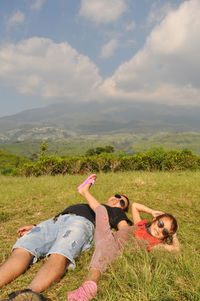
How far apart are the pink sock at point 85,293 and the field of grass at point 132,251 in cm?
8

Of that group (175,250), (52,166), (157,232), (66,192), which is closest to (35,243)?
(157,232)


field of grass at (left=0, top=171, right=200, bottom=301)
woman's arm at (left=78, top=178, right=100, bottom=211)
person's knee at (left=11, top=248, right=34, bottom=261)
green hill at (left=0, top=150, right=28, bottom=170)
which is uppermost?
woman's arm at (left=78, top=178, right=100, bottom=211)

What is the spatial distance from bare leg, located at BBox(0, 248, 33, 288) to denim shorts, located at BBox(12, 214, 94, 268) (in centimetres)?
7

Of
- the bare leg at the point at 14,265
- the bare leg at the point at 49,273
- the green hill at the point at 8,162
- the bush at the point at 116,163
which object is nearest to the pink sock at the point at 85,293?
the bare leg at the point at 49,273

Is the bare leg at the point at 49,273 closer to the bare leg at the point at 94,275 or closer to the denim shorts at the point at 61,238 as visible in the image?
the denim shorts at the point at 61,238

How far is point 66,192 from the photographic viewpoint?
7301mm

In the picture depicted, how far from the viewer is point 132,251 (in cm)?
283

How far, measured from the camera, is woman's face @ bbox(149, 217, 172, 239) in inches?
129

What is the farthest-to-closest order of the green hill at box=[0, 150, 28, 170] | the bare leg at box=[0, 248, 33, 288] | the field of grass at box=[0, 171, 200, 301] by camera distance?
the green hill at box=[0, 150, 28, 170] < the bare leg at box=[0, 248, 33, 288] < the field of grass at box=[0, 171, 200, 301]

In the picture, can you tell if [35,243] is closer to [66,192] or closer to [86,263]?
[86,263]

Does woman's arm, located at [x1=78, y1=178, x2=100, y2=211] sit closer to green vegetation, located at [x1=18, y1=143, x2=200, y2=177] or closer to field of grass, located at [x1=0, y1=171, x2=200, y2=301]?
field of grass, located at [x1=0, y1=171, x2=200, y2=301]

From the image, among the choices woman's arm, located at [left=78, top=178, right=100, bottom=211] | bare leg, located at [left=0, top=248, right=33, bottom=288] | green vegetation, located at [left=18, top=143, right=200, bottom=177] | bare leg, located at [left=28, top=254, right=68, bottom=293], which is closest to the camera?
bare leg, located at [left=28, top=254, right=68, bottom=293]

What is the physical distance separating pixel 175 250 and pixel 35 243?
6.90 feet

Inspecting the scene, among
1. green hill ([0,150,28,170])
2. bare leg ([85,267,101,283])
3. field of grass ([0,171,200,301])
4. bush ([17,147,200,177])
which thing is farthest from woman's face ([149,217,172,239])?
green hill ([0,150,28,170])
